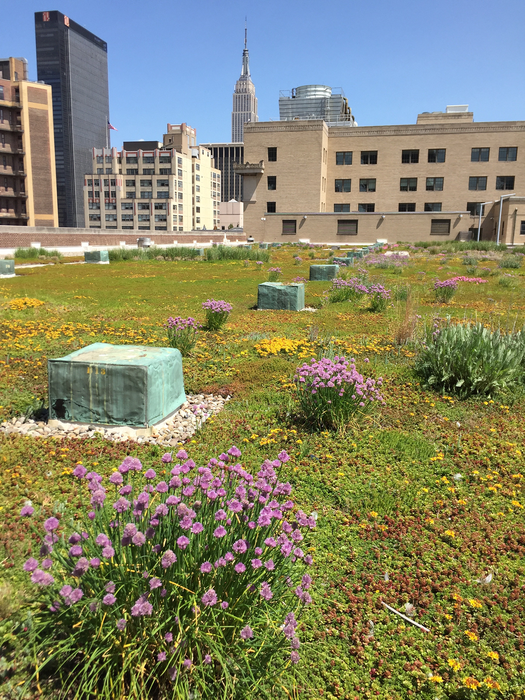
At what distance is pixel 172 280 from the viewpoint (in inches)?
844

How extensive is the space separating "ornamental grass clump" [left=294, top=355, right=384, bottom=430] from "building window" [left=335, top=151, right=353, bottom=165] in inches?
2474

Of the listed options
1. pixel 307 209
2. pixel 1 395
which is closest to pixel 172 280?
pixel 1 395

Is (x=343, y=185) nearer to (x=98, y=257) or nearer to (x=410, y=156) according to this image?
(x=410, y=156)

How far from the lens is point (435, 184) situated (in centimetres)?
6109

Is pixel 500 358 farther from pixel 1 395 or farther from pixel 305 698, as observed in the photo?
pixel 1 395

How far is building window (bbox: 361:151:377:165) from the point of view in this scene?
204 feet

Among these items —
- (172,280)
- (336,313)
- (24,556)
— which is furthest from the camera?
(172,280)

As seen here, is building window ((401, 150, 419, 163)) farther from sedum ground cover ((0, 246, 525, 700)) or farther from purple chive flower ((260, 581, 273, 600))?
purple chive flower ((260, 581, 273, 600))

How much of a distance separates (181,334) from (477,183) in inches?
2400

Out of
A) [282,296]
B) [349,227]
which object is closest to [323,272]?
[282,296]

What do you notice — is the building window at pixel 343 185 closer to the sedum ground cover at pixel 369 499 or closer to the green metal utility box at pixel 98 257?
the green metal utility box at pixel 98 257

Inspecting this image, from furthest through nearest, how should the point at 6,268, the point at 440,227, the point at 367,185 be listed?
1. the point at 367,185
2. the point at 440,227
3. the point at 6,268

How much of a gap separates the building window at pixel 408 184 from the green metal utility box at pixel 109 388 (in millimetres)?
61939

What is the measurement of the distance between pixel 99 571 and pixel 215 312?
862cm
